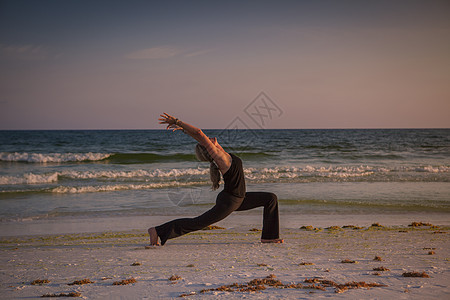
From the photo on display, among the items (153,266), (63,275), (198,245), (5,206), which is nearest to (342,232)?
(198,245)

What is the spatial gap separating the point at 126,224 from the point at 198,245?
2.78 metres

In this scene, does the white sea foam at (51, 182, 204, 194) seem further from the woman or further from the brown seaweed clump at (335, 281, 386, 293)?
the brown seaweed clump at (335, 281, 386, 293)

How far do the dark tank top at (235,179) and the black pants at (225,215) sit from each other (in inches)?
3.2

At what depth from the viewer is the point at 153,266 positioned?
4984mm

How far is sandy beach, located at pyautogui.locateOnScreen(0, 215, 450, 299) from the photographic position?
156 inches

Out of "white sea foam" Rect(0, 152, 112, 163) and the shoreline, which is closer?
the shoreline

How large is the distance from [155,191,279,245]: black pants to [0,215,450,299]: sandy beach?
267 millimetres

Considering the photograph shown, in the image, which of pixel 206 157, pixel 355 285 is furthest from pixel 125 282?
pixel 355 285

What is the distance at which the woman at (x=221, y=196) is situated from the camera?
17.0ft

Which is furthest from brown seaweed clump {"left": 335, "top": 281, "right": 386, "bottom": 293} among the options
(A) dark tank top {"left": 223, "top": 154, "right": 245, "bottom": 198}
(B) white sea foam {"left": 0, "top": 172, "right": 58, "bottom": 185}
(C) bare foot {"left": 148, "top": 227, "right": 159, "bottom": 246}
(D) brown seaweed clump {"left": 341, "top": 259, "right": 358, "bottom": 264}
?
(B) white sea foam {"left": 0, "top": 172, "right": 58, "bottom": 185}

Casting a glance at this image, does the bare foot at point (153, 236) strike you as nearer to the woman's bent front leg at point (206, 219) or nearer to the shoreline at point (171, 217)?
the woman's bent front leg at point (206, 219)

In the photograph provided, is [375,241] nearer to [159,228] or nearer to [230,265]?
[230,265]

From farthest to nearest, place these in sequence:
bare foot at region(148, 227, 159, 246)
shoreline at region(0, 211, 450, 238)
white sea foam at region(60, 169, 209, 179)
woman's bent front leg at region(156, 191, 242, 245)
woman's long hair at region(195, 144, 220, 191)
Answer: white sea foam at region(60, 169, 209, 179) < shoreline at region(0, 211, 450, 238) < bare foot at region(148, 227, 159, 246) < woman's bent front leg at region(156, 191, 242, 245) < woman's long hair at region(195, 144, 220, 191)

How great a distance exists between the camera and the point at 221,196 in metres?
5.56
